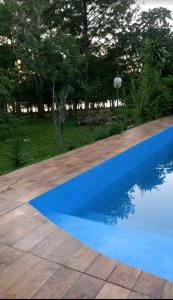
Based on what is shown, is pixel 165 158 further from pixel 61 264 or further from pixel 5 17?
pixel 5 17

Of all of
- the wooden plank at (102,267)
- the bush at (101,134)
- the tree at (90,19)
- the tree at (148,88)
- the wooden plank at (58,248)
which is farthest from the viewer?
the tree at (90,19)

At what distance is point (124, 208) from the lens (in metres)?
3.93

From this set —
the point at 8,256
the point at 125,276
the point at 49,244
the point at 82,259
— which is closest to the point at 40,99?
the point at 49,244

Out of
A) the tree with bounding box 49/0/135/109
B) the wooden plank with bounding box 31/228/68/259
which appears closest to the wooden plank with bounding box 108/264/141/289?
the wooden plank with bounding box 31/228/68/259

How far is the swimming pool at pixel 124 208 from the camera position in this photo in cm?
236

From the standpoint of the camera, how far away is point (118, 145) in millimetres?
5875

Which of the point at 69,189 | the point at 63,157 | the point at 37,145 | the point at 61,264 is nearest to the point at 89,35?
the point at 37,145

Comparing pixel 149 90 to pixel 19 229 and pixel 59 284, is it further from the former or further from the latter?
pixel 59 284

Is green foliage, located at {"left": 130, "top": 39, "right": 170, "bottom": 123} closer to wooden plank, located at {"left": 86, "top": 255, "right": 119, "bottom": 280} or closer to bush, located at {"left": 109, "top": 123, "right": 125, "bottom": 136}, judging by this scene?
bush, located at {"left": 109, "top": 123, "right": 125, "bottom": 136}

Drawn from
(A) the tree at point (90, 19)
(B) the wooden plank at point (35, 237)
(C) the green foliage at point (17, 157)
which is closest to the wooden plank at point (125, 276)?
(B) the wooden plank at point (35, 237)

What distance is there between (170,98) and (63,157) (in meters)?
7.10

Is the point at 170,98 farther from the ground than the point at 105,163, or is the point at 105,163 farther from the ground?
the point at 170,98

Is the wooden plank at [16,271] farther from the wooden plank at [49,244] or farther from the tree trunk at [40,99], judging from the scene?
the tree trunk at [40,99]

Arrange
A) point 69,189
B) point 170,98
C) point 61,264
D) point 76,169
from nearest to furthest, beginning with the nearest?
point 61,264 → point 69,189 → point 76,169 → point 170,98
